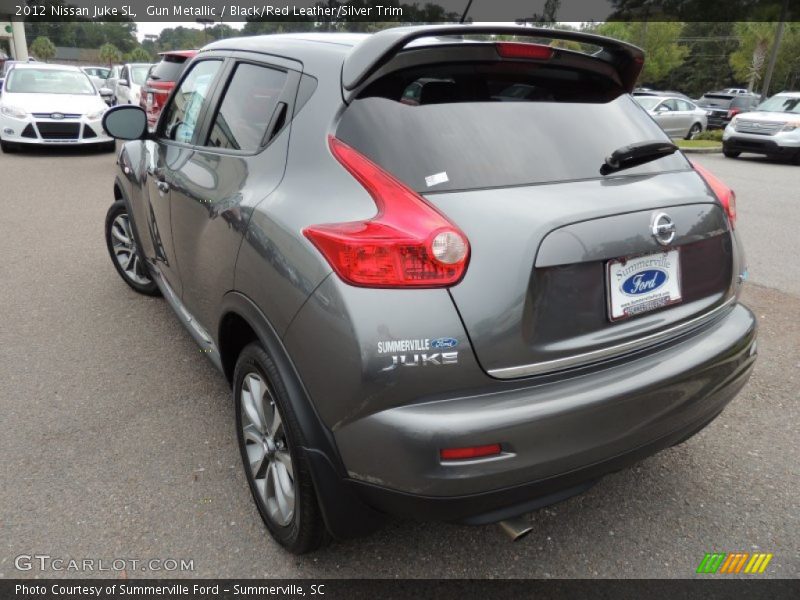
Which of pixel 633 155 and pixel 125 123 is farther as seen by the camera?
pixel 125 123

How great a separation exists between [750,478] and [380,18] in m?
21.4

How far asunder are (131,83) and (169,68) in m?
5.57

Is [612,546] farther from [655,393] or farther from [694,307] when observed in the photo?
[694,307]

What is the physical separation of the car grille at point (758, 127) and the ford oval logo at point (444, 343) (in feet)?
51.8

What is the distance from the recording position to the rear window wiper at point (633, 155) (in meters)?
2.18

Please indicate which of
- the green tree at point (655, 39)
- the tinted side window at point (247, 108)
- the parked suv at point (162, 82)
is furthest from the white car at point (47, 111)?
the green tree at point (655, 39)

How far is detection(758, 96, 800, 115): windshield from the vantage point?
1550 centimetres

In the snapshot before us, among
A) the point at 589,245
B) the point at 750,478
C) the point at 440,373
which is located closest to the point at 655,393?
the point at 589,245

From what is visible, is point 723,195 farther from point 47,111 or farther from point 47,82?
point 47,82

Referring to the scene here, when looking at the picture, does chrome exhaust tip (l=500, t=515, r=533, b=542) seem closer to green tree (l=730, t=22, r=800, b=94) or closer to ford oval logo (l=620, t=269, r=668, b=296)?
ford oval logo (l=620, t=269, r=668, b=296)

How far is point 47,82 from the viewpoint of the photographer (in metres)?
12.4

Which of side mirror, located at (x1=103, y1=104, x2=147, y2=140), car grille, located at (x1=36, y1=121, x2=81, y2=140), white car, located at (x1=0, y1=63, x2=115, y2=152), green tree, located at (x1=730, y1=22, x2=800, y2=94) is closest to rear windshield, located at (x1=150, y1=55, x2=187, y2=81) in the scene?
white car, located at (x1=0, y1=63, x2=115, y2=152)

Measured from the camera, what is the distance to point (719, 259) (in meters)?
2.26

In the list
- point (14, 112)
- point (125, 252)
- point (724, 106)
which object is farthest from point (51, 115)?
point (724, 106)
